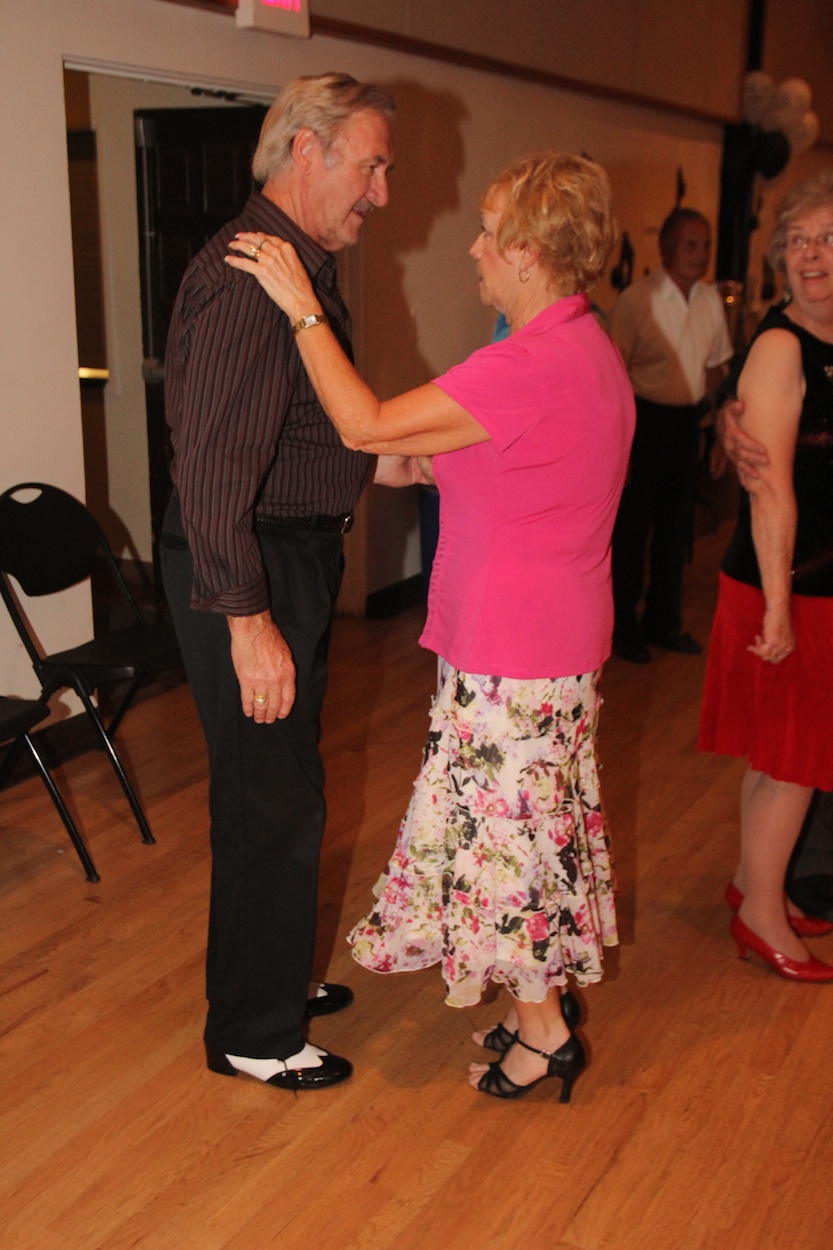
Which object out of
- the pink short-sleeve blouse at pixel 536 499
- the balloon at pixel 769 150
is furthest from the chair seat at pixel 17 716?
the balloon at pixel 769 150

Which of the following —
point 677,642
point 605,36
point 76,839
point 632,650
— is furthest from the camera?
point 605,36

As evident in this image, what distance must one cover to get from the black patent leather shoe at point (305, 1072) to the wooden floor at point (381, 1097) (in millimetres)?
22

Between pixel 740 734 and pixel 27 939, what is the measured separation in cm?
171

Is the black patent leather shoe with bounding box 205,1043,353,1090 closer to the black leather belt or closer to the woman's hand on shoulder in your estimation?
the black leather belt

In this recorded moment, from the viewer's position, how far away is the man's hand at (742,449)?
2473 mm

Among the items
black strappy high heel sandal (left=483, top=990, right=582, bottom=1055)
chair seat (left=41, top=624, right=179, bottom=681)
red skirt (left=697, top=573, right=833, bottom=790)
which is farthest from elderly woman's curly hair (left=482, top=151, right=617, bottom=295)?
chair seat (left=41, top=624, right=179, bottom=681)

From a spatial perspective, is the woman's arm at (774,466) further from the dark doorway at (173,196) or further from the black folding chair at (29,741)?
the dark doorway at (173,196)

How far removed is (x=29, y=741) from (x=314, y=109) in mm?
1859

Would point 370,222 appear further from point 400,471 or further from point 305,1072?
point 305,1072

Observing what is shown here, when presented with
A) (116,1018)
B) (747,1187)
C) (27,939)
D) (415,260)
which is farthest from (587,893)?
(415,260)

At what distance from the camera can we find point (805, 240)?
2457 millimetres

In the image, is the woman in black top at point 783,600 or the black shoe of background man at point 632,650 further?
the black shoe of background man at point 632,650

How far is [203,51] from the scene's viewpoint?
158 inches

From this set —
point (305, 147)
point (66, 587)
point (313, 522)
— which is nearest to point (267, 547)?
point (313, 522)
